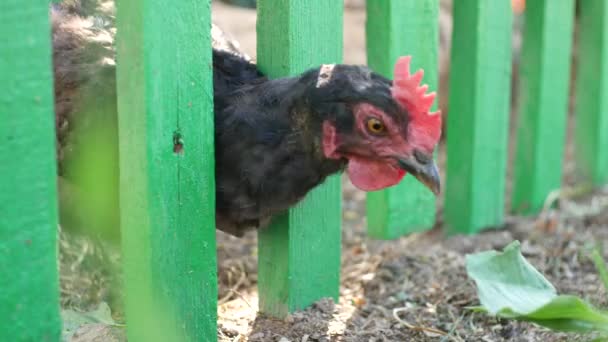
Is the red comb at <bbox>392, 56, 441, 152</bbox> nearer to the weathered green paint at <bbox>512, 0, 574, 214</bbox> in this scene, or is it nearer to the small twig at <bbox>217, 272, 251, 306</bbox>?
the small twig at <bbox>217, 272, 251, 306</bbox>

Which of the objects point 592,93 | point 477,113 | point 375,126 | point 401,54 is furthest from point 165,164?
point 592,93

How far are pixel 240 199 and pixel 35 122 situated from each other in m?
0.80

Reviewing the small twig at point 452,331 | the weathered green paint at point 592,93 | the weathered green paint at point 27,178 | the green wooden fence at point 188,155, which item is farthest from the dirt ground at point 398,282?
the weathered green paint at point 27,178

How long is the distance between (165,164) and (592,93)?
319 cm

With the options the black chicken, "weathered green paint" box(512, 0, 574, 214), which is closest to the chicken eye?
the black chicken

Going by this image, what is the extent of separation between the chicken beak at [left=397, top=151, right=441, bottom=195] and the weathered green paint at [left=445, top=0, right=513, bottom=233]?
1425mm

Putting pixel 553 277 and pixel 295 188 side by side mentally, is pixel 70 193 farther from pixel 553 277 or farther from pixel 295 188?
pixel 553 277

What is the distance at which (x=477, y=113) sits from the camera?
3.52 m

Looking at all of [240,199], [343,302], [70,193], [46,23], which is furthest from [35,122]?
[343,302]

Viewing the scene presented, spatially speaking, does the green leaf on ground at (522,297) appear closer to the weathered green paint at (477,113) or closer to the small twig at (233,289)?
the small twig at (233,289)

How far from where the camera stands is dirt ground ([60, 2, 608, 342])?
2.59 meters

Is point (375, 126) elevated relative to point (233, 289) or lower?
elevated

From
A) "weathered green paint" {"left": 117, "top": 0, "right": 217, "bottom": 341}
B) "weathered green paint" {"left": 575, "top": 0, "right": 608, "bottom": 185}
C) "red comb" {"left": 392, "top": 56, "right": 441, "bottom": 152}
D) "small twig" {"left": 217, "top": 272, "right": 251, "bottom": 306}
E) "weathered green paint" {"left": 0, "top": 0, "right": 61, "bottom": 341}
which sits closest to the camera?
"weathered green paint" {"left": 0, "top": 0, "right": 61, "bottom": 341}

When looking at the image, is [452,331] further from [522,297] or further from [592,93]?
[592,93]
